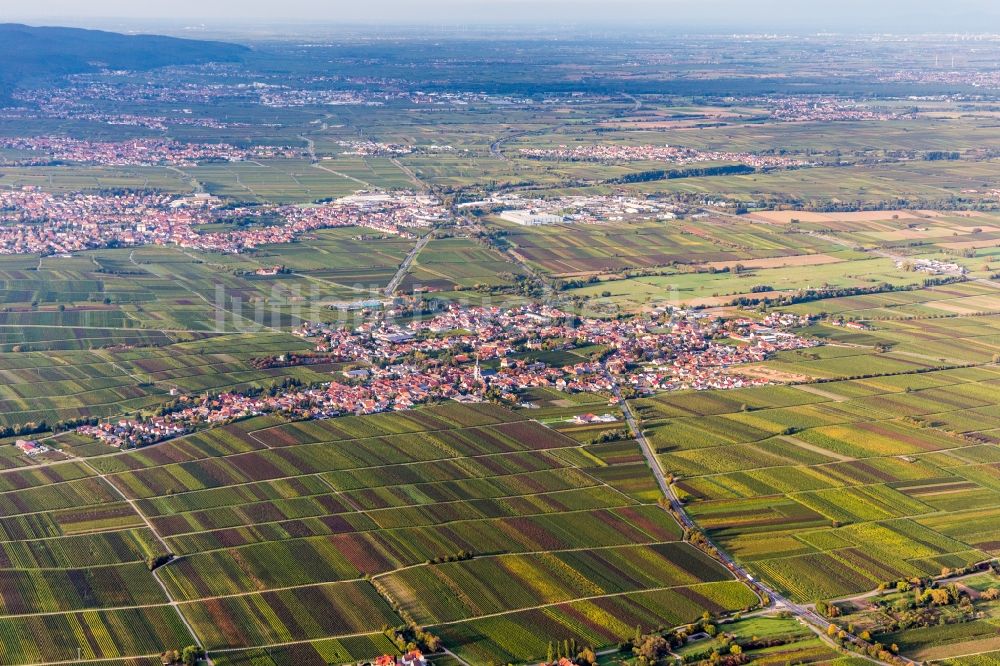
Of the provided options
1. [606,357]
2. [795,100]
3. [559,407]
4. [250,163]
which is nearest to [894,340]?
[606,357]

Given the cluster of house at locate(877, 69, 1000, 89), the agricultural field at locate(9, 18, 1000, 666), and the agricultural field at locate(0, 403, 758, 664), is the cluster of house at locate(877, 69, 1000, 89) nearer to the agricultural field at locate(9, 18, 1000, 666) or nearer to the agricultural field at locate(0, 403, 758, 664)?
the agricultural field at locate(9, 18, 1000, 666)

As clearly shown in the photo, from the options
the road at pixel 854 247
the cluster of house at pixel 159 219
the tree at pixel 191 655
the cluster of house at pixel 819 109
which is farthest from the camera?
the cluster of house at pixel 819 109

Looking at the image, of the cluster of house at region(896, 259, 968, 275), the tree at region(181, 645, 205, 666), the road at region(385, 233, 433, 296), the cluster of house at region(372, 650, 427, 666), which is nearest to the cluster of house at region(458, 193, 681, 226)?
the road at region(385, 233, 433, 296)

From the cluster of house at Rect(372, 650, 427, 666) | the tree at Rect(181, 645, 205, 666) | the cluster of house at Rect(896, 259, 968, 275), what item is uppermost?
the cluster of house at Rect(896, 259, 968, 275)

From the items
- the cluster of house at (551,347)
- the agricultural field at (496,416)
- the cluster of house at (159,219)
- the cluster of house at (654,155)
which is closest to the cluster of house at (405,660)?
the agricultural field at (496,416)

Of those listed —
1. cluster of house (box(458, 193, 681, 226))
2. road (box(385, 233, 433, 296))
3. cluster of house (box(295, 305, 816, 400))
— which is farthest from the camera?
cluster of house (box(458, 193, 681, 226))

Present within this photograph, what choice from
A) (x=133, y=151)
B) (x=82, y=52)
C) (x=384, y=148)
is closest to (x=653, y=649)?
(x=133, y=151)

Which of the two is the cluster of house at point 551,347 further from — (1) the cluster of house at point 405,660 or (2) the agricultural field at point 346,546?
(1) the cluster of house at point 405,660

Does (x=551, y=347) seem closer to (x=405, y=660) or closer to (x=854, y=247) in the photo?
(x=405, y=660)
